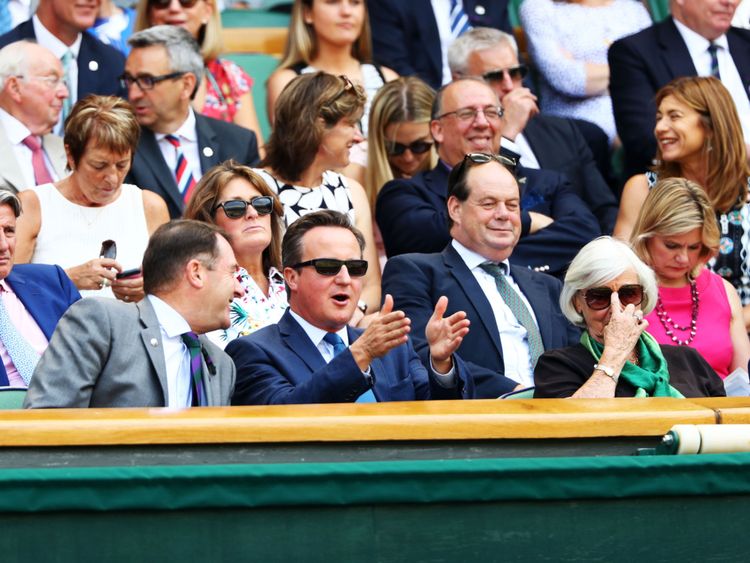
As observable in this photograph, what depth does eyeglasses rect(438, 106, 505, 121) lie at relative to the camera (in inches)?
224

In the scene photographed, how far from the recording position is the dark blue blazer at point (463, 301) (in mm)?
4750

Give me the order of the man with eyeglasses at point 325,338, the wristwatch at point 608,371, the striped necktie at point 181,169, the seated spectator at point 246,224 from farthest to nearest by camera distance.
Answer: the striped necktie at point 181,169
the seated spectator at point 246,224
the man with eyeglasses at point 325,338
the wristwatch at point 608,371

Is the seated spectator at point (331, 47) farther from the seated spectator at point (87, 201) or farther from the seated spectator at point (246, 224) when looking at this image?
the seated spectator at point (246, 224)

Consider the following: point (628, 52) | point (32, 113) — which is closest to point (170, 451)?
point (32, 113)

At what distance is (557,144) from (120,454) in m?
3.79

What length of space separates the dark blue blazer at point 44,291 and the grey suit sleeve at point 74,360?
65 centimetres

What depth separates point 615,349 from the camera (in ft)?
13.0

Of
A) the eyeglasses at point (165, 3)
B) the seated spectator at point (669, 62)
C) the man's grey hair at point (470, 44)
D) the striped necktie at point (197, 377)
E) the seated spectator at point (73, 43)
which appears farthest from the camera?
the seated spectator at point (669, 62)

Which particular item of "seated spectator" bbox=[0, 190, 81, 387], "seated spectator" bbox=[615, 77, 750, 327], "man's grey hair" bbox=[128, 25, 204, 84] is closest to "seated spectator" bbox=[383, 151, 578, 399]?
"seated spectator" bbox=[615, 77, 750, 327]

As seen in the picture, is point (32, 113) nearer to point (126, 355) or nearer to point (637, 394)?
point (126, 355)

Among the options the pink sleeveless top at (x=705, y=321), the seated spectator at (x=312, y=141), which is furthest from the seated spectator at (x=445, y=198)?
the pink sleeveless top at (x=705, y=321)

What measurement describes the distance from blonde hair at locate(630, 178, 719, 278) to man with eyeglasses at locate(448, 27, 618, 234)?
111 centimetres

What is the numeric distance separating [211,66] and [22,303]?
2.41 metres

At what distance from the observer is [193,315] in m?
3.91
